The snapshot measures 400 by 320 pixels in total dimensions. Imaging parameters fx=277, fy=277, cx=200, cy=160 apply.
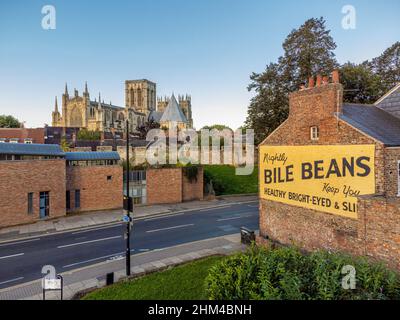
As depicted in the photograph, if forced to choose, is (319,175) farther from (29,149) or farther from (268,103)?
(29,149)

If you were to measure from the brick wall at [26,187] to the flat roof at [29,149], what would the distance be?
3.55 ft

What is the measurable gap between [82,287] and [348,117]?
14162 mm

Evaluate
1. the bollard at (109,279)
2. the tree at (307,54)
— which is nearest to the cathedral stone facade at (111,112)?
the tree at (307,54)

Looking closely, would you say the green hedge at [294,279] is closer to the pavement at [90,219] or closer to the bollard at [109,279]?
the bollard at [109,279]

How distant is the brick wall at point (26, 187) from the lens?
857 inches

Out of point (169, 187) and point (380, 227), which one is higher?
point (380, 227)

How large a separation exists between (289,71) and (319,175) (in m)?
18.8

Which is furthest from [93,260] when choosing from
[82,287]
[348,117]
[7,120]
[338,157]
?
[7,120]

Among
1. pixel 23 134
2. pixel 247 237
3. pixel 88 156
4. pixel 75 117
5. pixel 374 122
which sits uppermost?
pixel 75 117

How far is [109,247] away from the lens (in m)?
17.4

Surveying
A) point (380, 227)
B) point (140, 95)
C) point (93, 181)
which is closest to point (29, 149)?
point (93, 181)

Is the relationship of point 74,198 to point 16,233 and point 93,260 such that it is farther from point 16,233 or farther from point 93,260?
point 93,260

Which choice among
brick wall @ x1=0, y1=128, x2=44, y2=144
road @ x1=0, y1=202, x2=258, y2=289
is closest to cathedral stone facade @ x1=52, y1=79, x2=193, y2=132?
brick wall @ x1=0, y1=128, x2=44, y2=144
